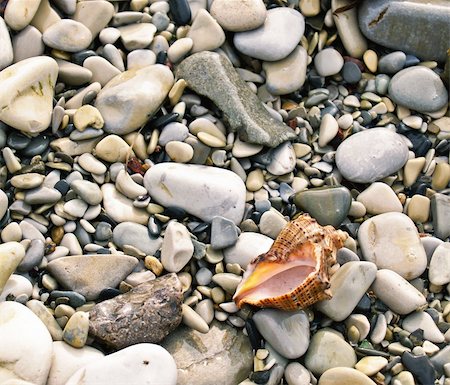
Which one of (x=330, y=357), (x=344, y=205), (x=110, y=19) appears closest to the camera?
(x=330, y=357)

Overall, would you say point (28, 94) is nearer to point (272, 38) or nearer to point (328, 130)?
point (272, 38)

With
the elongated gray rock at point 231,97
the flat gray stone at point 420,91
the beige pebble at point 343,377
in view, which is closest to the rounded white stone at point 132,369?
the beige pebble at point 343,377

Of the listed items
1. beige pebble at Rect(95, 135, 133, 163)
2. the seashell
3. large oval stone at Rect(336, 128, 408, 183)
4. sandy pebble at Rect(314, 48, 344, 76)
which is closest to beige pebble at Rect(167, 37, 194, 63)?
beige pebble at Rect(95, 135, 133, 163)

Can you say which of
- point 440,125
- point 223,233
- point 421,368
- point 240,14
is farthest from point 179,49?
point 421,368

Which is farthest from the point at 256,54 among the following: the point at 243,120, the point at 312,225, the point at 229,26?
the point at 312,225

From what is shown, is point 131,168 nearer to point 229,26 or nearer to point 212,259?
point 212,259

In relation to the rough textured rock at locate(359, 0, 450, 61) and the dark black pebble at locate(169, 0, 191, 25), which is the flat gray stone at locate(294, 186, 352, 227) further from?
the dark black pebble at locate(169, 0, 191, 25)
